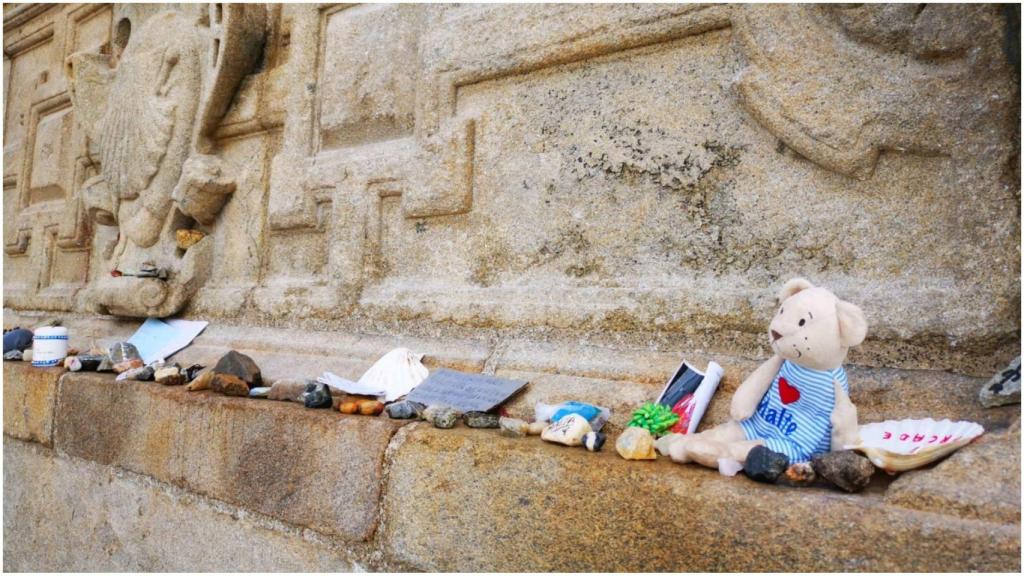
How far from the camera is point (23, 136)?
4633 mm

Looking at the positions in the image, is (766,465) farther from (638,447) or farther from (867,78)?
(867,78)

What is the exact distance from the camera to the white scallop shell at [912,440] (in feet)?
3.67

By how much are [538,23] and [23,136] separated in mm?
4241

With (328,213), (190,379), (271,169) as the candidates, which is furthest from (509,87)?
(190,379)

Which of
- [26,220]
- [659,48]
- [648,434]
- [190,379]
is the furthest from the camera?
[26,220]

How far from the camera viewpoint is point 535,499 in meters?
1.32

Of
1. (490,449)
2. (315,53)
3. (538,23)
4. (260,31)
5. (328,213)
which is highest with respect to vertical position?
(260,31)

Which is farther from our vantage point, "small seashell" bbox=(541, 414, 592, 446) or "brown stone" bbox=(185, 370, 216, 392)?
"brown stone" bbox=(185, 370, 216, 392)

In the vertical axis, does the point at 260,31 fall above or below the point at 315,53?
above

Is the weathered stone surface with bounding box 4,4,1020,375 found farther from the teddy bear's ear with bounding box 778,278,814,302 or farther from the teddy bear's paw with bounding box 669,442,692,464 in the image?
the teddy bear's paw with bounding box 669,442,692,464

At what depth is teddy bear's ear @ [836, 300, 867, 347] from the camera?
1197 millimetres

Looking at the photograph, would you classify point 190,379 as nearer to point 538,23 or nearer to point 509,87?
point 509,87

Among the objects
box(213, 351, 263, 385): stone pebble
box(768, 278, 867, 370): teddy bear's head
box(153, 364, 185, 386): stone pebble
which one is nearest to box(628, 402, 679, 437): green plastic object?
box(768, 278, 867, 370): teddy bear's head

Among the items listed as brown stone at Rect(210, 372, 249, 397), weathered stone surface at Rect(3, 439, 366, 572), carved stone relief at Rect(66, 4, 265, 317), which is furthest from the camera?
carved stone relief at Rect(66, 4, 265, 317)
